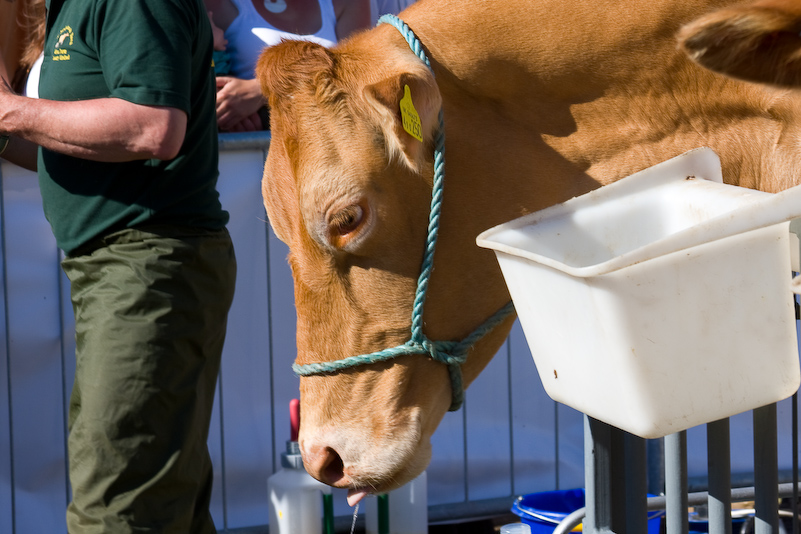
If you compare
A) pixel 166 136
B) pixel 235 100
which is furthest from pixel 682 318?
pixel 235 100

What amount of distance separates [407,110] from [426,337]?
0.51 m

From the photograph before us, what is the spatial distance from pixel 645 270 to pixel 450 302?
631mm

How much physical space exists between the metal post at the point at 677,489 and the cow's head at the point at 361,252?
47cm

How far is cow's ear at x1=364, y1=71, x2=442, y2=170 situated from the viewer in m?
1.66

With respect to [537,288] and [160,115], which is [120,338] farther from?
[537,288]

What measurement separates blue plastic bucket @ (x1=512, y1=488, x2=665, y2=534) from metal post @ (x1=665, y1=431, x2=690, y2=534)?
108 centimetres

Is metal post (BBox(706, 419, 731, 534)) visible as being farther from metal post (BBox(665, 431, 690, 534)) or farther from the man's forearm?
the man's forearm

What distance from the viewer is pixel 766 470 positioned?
1.75m

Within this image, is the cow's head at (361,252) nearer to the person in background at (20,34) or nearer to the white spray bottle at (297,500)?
the white spray bottle at (297,500)

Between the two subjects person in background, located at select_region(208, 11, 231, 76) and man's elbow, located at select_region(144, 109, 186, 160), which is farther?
person in background, located at select_region(208, 11, 231, 76)

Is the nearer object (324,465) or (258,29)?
(324,465)

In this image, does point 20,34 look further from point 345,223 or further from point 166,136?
point 345,223

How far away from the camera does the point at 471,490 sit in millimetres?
4199

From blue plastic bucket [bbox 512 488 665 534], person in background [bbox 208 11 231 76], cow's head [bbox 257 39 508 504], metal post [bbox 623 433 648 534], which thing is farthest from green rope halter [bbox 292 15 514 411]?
person in background [bbox 208 11 231 76]
